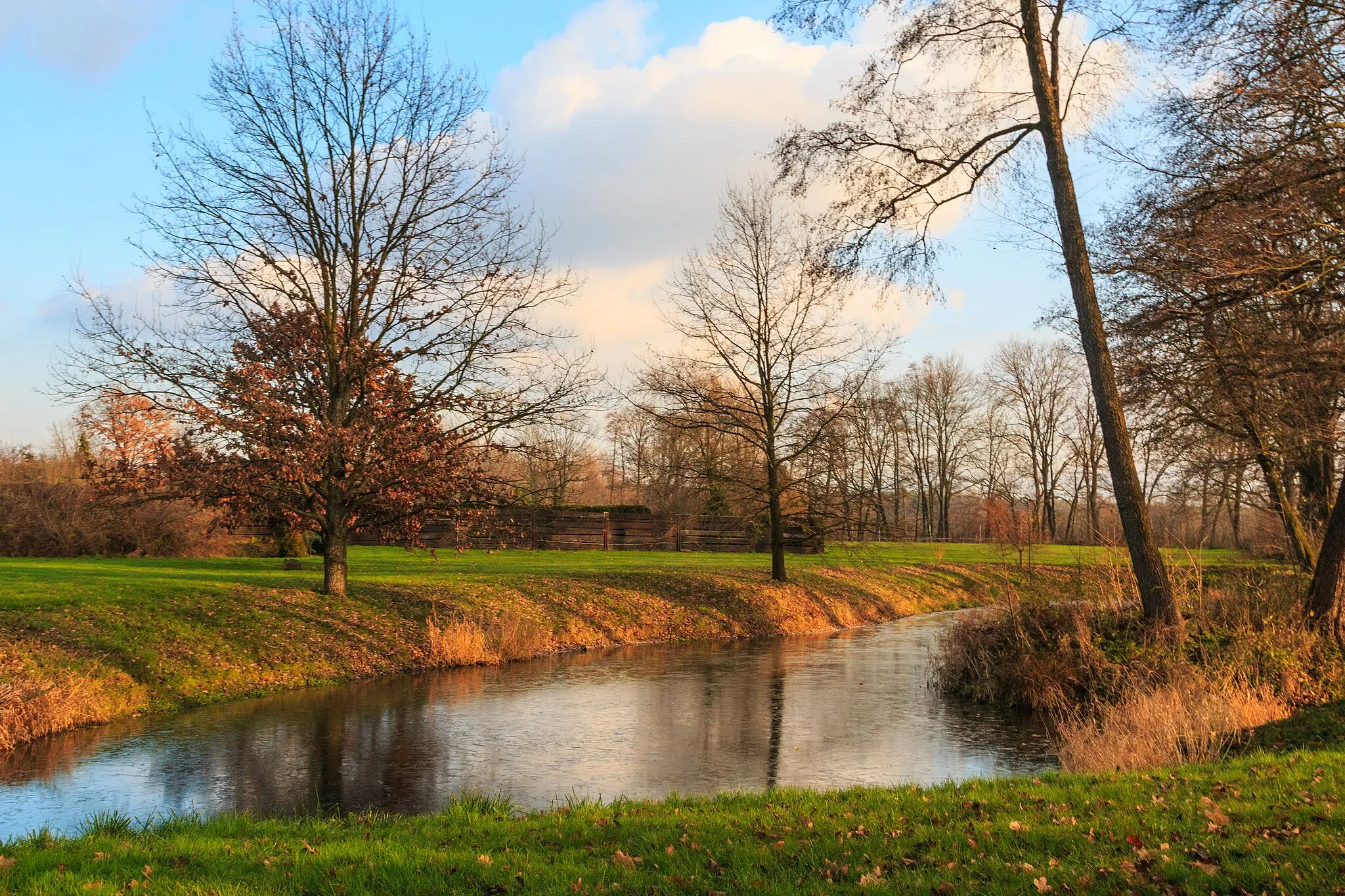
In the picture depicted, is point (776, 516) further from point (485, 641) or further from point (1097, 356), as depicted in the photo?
point (1097, 356)

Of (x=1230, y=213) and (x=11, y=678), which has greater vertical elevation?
(x=1230, y=213)

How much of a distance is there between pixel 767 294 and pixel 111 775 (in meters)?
19.9

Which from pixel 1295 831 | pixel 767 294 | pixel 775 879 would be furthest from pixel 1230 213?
pixel 767 294

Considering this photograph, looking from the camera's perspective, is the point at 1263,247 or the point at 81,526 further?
the point at 81,526

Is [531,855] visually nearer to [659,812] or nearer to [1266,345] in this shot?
[659,812]

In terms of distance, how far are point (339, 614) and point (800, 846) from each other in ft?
46.6

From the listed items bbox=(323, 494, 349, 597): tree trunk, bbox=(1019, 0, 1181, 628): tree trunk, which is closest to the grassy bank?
bbox=(323, 494, 349, 597): tree trunk

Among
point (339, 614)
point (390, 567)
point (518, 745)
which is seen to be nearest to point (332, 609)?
point (339, 614)

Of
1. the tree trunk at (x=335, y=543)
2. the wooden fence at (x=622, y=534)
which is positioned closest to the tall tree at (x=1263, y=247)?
the tree trunk at (x=335, y=543)

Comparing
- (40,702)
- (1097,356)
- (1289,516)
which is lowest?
(40,702)

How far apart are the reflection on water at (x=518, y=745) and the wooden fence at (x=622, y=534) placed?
20.2 metres

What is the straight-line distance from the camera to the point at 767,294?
26.3 meters

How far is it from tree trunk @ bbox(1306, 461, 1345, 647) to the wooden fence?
22.5 metres

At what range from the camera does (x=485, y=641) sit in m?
18.8
